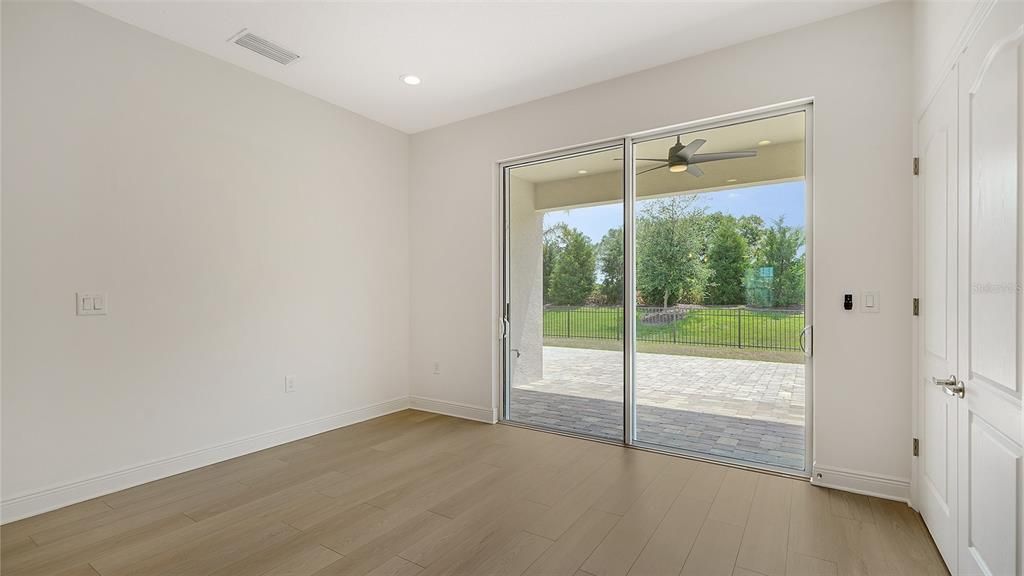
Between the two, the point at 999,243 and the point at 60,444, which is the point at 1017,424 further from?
the point at 60,444

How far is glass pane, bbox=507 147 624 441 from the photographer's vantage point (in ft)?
12.5

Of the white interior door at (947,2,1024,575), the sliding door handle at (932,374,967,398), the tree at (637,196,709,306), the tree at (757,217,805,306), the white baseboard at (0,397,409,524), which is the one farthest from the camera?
the tree at (637,196,709,306)

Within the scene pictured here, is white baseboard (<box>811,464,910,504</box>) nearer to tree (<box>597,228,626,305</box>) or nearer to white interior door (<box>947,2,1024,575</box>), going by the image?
white interior door (<box>947,2,1024,575</box>)

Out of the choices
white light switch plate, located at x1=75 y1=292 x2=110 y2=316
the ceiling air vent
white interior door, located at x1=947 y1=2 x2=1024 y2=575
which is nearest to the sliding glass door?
white interior door, located at x1=947 y1=2 x2=1024 y2=575

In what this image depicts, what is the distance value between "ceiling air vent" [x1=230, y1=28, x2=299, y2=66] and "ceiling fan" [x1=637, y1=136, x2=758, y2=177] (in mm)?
2908

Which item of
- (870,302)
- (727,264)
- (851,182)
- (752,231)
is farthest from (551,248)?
(870,302)

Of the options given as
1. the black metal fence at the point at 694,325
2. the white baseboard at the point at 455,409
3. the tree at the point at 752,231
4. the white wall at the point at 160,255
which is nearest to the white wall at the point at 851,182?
the black metal fence at the point at 694,325

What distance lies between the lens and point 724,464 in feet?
10.5

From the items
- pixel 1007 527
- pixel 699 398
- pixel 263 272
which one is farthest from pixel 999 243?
pixel 263 272

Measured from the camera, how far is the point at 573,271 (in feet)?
13.3

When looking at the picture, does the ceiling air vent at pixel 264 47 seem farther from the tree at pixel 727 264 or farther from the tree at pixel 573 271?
the tree at pixel 727 264

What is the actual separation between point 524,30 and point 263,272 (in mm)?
2700

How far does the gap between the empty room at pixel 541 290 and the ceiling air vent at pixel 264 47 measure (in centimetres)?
3

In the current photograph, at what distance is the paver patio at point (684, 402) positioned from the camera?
312cm
